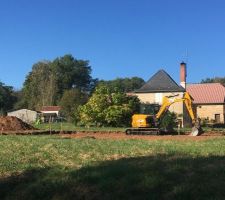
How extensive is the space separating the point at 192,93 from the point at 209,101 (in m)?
2.85

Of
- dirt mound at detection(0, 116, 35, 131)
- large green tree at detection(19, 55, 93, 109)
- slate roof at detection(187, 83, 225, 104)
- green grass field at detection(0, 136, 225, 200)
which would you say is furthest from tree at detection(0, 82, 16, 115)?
green grass field at detection(0, 136, 225, 200)

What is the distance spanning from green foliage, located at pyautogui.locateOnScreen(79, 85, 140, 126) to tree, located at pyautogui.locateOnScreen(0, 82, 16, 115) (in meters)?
68.9

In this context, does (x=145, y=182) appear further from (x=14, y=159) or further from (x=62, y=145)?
(x=62, y=145)

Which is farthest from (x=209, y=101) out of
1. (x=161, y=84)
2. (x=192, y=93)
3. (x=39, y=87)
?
(x=39, y=87)

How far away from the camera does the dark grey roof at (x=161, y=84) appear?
70.5 m

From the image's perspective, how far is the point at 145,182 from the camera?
40.0ft

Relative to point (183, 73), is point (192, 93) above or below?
below

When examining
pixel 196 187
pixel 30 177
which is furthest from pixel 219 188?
pixel 30 177

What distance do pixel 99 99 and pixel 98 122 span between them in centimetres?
242

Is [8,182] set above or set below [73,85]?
below

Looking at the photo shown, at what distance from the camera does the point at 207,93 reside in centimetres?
8456

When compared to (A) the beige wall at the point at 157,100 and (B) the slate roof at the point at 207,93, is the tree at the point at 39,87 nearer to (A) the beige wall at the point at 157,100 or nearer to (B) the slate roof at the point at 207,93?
(B) the slate roof at the point at 207,93

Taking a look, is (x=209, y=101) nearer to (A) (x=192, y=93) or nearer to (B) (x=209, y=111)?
(B) (x=209, y=111)

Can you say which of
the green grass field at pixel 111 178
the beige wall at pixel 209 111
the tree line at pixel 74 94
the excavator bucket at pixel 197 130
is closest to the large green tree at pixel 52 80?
the tree line at pixel 74 94
